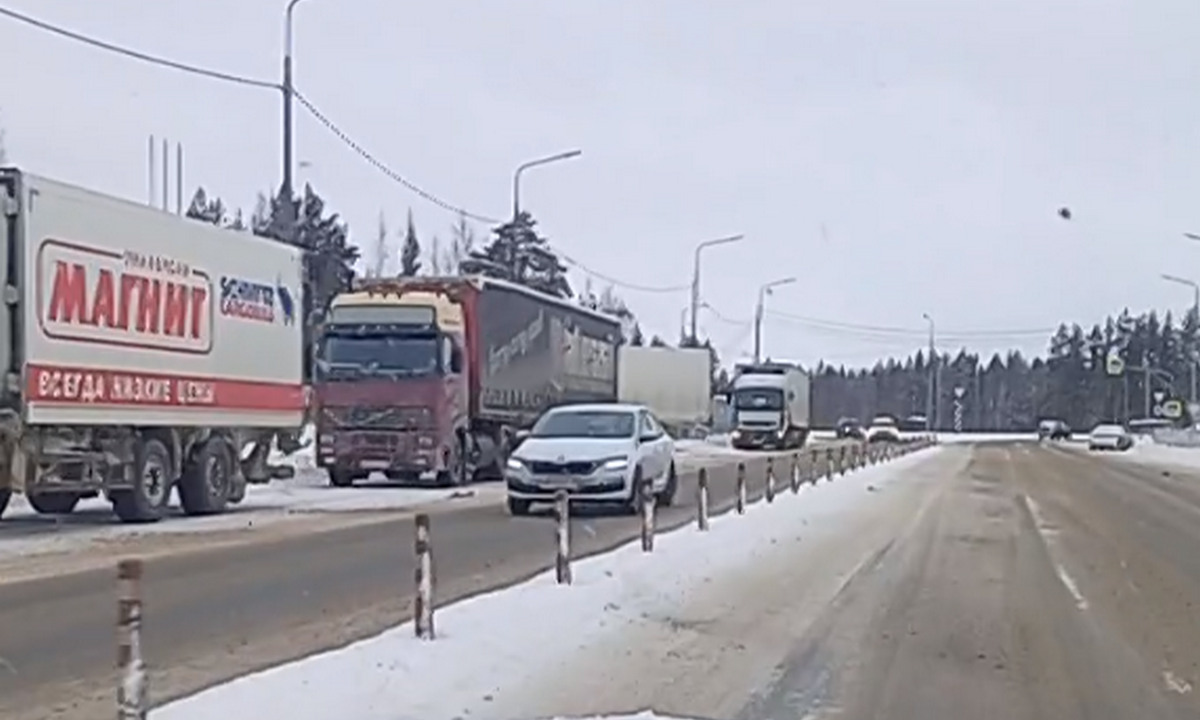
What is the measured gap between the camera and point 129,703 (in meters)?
8.02

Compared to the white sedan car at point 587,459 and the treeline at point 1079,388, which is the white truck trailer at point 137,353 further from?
the treeline at point 1079,388

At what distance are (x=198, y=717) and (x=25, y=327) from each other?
538 inches

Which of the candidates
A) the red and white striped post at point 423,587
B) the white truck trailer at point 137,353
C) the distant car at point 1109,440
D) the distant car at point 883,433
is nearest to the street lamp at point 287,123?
the white truck trailer at point 137,353

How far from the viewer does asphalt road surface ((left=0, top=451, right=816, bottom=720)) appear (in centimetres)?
1134

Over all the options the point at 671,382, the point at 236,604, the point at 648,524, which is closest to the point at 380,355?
the point at 648,524

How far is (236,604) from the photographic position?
50.8ft

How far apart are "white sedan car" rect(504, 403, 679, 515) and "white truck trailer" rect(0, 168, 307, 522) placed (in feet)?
13.9

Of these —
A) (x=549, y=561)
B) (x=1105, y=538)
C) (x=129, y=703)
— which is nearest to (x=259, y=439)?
(x=549, y=561)

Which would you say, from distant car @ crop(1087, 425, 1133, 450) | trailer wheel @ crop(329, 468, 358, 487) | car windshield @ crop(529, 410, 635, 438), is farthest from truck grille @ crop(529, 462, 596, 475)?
distant car @ crop(1087, 425, 1133, 450)

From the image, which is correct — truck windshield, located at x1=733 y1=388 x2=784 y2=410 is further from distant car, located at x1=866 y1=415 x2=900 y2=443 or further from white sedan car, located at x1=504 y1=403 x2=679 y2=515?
white sedan car, located at x1=504 y1=403 x2=679 y2=515

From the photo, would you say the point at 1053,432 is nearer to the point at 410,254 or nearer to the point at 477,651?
the point at 410,254

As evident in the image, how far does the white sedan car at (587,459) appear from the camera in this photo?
87.8ft


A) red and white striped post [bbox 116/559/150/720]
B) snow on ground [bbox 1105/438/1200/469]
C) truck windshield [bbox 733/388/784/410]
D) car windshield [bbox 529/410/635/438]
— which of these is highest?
truck windshield [bbox 733/388/784/410]

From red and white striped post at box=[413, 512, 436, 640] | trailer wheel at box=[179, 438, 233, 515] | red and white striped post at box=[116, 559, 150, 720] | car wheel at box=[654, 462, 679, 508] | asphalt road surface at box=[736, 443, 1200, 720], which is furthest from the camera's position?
car wheel at box=[654, 462, 679, 508]
